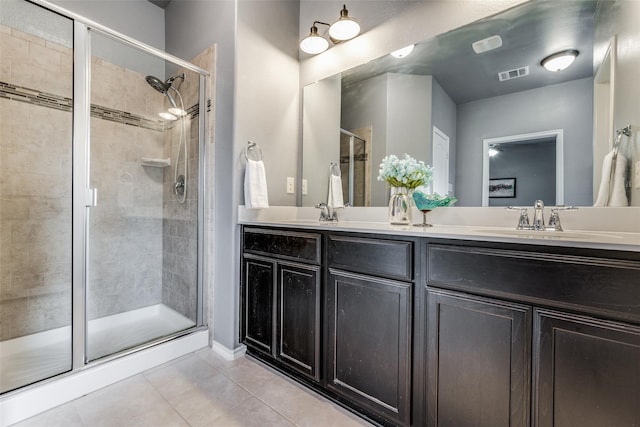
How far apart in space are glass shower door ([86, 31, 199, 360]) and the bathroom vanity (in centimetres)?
114

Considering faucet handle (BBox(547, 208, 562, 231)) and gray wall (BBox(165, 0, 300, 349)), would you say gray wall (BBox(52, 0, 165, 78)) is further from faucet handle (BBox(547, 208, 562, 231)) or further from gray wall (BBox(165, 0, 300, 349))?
faucet handle (BBox(547, 208, 562, 231))

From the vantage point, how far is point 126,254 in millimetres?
2377

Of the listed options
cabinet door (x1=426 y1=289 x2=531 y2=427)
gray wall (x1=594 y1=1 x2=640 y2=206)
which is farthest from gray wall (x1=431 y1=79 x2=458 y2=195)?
cabinet door (x1=426 y1=289 x2=531 y2=427)

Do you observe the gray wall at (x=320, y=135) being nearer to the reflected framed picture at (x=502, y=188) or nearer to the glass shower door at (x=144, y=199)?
the glass shower door at (x=144, y=199)

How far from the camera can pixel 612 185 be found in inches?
48.3

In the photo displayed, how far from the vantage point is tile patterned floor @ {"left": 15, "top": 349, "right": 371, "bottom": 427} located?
1358 mm

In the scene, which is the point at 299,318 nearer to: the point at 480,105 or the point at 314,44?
the point at 480,105

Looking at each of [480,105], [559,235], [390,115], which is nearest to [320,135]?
[390,115]

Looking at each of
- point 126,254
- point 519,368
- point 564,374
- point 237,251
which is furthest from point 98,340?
point 564,374

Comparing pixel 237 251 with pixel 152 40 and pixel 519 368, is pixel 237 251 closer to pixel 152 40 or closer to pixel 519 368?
pixel 519 368

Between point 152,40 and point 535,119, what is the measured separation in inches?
122

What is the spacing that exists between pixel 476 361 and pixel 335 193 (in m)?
1.38

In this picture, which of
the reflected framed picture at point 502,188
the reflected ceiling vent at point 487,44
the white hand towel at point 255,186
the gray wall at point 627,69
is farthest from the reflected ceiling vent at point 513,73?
the white hand towel at point 255,186

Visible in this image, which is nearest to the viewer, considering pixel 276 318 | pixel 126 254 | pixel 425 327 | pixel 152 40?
pixel 425 327
